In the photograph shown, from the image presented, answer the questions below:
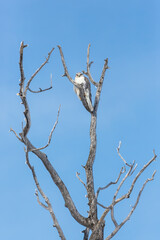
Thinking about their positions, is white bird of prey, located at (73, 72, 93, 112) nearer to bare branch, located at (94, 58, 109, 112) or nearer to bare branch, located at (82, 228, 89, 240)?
bare branch, located at (94, 58, 109, 112)

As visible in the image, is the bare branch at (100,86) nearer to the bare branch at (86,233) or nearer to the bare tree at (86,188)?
the bare tree at (86,188)

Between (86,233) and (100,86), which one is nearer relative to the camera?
(86,233)

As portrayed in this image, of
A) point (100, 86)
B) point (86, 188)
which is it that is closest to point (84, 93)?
point (100, 86)

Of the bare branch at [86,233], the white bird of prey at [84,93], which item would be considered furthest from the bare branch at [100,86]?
the bare branch at [86,233]

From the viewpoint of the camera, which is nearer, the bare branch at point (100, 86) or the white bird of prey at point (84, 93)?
the bare branch at point (100, 86)

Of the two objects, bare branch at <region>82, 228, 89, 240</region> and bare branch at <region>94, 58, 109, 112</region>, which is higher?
bare branch at <region>94, 58, 109, 112</region>

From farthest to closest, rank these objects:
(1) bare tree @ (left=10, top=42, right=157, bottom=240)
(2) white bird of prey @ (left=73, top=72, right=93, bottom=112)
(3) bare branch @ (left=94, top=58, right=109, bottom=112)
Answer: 1. (2) white bird of prey @ (left=73, top=72, right=93, bottom=112)
2. (3) bare branch @ (left=94, top=58, right=109, bottom=112)
3. (1) bare tree @ (left=10, top=42, right=157, bottom=240)

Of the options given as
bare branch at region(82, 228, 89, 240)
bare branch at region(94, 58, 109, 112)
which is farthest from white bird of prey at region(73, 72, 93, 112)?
bare branch at region(82, 228, 89, 240)

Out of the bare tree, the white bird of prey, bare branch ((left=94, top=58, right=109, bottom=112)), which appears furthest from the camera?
the white bird of prey

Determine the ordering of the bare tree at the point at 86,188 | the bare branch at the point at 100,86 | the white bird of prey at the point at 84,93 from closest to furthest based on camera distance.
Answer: the bare tree at the point at 86,188 < the bare branch at the point at 100,86 < the white bird of prey at the point at 84,93

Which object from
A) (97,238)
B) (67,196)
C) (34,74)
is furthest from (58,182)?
(34,74)

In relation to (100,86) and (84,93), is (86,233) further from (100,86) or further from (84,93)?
(84,93)

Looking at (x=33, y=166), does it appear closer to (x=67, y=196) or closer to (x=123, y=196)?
(x=67, y=196)

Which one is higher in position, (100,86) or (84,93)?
(84,93)
